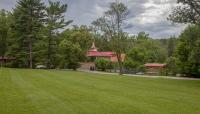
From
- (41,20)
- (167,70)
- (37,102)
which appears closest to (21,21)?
(41,20)

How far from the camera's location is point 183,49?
45.9 m

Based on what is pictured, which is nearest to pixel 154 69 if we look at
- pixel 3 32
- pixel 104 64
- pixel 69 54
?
pixel 104 64

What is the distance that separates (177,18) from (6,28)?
52.8 m

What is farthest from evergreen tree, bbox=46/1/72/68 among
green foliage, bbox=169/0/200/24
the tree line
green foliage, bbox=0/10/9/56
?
green foliage, bbox=169/0/200/24

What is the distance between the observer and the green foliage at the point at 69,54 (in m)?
66.0

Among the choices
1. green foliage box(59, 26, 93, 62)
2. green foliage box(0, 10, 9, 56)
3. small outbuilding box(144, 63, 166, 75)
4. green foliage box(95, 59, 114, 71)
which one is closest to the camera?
small outbuilding box(144, 63, 166, 75)

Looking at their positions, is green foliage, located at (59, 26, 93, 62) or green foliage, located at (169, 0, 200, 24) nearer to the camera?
green foliage, located at (169, 0, 200, 24)

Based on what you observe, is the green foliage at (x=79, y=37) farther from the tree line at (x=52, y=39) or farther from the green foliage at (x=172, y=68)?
the green foliage at (x=172, y=68)

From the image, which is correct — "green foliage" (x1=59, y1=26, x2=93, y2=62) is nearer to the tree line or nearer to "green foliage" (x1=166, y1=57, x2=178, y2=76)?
the tree line

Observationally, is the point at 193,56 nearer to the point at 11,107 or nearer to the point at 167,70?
the point at 167,70

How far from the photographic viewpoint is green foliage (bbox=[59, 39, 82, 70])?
66.0m

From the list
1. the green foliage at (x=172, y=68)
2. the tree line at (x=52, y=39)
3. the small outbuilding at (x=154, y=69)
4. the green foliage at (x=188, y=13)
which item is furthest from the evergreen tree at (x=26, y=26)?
the green foliage at (x=188, y=13)

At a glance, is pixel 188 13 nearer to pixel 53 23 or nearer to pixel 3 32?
pixel 53 23

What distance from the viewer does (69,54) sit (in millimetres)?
66625
